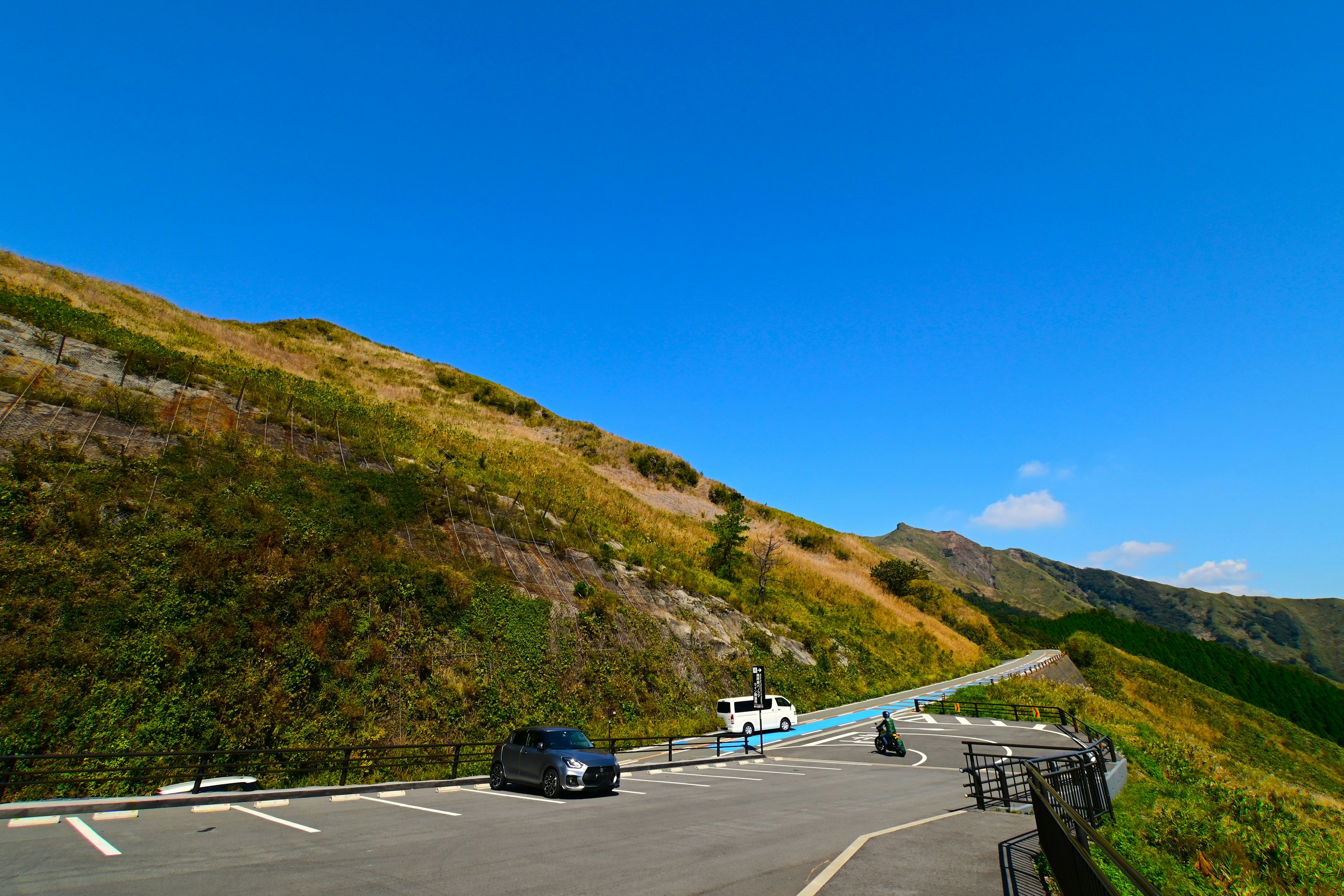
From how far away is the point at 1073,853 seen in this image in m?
5.21

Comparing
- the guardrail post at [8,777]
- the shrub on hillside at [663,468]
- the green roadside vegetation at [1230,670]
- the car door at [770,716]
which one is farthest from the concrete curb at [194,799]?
the green roadside vegetation at [1230,670]

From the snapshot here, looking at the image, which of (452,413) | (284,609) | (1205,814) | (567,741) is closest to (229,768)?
(284,609)

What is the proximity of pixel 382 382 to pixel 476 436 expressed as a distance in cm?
2205

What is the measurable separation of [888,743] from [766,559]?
25566mm

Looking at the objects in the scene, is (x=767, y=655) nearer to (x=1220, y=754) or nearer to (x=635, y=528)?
(x=635, y=528)

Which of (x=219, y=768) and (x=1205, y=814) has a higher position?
(x=1205, y=814)

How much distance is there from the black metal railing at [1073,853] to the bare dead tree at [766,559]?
3750cm

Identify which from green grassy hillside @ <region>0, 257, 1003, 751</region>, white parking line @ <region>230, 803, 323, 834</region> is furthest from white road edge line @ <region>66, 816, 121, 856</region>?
green grassy hillside @ <region>0, 257, 1003, 751</region>

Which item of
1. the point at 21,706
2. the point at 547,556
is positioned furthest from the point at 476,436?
the point at 21,706

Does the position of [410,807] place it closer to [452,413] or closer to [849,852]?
[849,852]

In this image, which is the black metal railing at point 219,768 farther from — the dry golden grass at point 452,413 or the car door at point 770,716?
the dry golden grass at point 452,413

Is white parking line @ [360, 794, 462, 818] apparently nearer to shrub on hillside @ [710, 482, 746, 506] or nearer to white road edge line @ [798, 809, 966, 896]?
Result: white road edge line @ [798, 809, 966, 896]

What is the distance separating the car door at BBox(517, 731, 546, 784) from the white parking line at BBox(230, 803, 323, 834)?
5.50 meters

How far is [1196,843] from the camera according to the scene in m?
12.5
